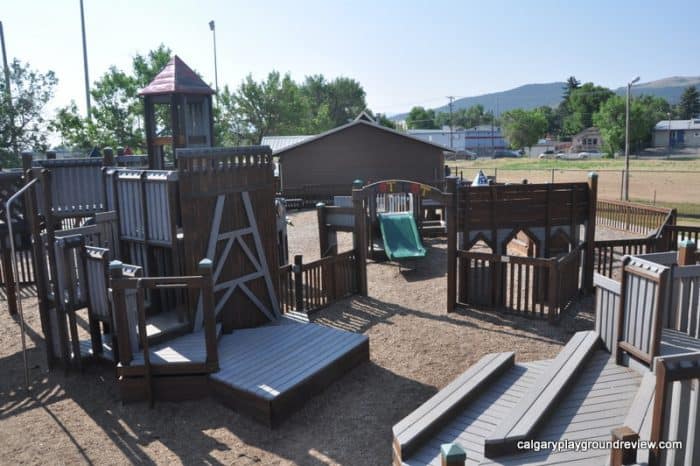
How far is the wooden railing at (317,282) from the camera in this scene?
1088 cm

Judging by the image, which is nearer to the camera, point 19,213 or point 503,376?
point 503,376

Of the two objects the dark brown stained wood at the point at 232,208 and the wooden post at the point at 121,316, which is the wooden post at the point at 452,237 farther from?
the wooden post at the point at 121,316

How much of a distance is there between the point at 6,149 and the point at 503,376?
30.4 meters

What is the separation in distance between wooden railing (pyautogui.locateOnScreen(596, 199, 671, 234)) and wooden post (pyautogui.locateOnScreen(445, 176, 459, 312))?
8996 mm

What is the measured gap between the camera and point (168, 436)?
6.77 m

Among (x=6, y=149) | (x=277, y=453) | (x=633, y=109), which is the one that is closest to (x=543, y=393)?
(x=277, y=453)

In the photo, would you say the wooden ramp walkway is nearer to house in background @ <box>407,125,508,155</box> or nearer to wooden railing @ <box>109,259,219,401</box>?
wooden railing @ <box>109,259,219,401</box>

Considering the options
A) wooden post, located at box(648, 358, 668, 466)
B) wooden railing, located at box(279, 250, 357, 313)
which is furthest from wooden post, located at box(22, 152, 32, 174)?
wooden post, located at box(648, 358, 668, 466)

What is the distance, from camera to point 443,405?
248 inches

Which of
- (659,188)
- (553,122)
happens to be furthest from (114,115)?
(553,122)

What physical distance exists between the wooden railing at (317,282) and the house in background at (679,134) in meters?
103

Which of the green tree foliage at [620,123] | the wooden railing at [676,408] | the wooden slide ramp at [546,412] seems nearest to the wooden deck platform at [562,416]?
the wooden slide ramp at [546,412]

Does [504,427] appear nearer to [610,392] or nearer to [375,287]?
[610,392]

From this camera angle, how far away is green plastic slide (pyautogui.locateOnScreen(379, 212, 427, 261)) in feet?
49.0
